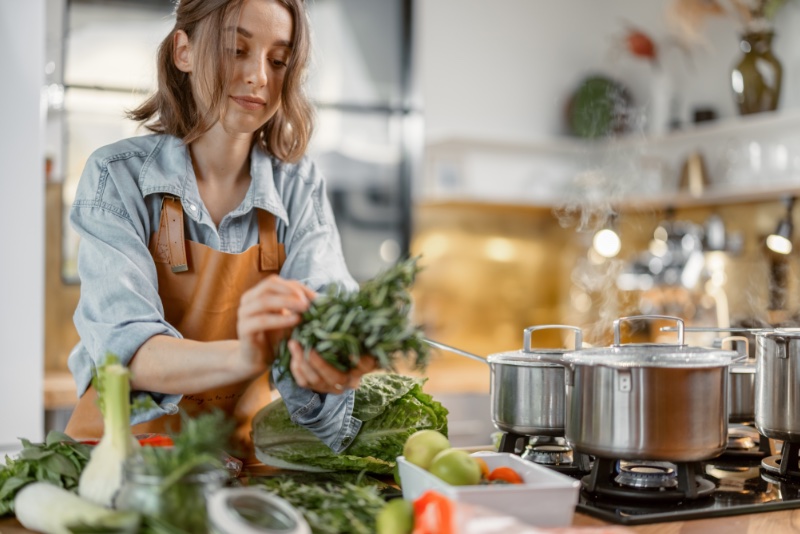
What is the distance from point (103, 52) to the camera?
169 inches

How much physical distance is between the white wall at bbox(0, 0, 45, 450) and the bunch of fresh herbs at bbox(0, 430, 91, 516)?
1783 millimetres

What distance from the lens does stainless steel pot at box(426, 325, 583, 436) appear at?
5.25ft

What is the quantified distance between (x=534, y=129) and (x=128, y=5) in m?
2.34

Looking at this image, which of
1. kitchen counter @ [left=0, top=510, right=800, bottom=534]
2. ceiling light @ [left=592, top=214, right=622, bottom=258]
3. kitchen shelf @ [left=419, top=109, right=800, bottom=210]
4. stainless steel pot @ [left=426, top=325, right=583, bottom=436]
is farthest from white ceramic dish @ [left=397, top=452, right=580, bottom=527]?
kitchen shelf @ [left=419, top=109, right=800, bottom=210]

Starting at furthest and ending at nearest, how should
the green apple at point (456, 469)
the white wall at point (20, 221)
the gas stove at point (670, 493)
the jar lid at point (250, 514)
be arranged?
1. the white wall at point (20, 221)
2. the gas stove at point (670, 493)
3. the green apple at point (456, 469)
4. the jar lid at point (250, 514)

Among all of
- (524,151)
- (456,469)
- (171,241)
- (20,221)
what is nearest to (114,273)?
(171,241)

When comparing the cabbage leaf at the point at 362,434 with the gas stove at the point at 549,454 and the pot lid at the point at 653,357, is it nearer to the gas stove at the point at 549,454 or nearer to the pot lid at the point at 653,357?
the gas stove at the point at 549,454

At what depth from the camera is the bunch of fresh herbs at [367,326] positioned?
46.8 inches

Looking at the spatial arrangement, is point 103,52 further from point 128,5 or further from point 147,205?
point 147,205

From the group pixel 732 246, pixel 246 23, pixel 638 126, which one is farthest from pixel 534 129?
pixel 246 23

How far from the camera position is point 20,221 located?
10.1 feet

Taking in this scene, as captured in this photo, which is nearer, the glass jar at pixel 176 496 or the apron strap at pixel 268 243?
the glass jar at pixel 176 496

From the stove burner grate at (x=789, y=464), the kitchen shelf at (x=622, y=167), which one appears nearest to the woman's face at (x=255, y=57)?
the stove burner grate at (x=789, y=464)

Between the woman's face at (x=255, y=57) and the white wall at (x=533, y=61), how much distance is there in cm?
320
